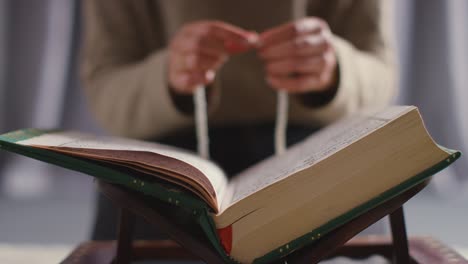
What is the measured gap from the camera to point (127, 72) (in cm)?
75

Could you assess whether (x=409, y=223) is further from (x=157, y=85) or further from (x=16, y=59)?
(x=16, y=59)

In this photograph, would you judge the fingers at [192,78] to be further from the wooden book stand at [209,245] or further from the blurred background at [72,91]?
the blurred background at [72,91]

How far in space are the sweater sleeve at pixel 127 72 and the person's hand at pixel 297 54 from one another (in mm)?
173

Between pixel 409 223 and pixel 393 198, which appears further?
pixel 409 223

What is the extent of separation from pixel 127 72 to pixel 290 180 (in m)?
0.51

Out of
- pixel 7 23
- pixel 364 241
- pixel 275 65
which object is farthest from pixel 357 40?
pixel 7 23

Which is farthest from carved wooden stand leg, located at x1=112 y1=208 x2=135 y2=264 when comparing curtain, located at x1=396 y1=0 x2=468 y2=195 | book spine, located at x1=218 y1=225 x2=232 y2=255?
curtain, located at x1=396 y1=0 x2=468 y2=195

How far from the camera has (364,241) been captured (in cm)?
43

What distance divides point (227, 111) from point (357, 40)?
269 millimetres

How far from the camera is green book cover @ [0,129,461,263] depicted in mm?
280

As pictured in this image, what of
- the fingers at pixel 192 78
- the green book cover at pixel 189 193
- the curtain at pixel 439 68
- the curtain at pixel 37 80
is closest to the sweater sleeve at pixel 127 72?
the fingers at pixel 192 78

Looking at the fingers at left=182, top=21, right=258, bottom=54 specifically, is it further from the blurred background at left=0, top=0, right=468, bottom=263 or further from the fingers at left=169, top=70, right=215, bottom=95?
the blurred background at left=0, top=0, right=468, bottom=263

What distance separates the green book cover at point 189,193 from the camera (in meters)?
0.28

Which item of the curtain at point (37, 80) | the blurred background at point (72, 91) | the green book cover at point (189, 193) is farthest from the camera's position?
the curtain at point (37, 80)
